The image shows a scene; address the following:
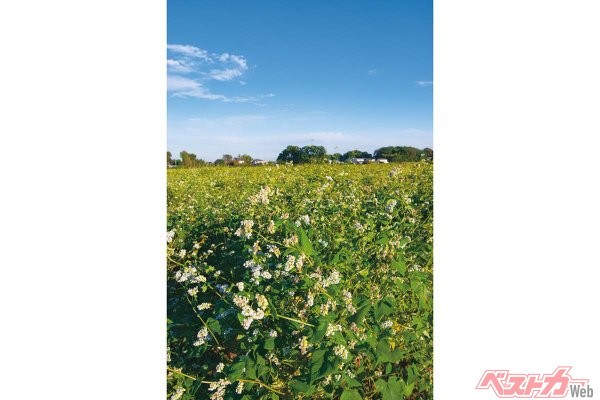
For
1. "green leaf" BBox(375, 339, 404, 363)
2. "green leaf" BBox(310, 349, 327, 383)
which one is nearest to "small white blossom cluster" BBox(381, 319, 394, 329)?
"green leaf" BBox(375, 339, 404, 363)

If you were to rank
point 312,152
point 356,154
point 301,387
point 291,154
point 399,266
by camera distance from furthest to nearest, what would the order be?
point 312,152 < point 291,154 < point 356,154 < point 399,266 < point 301,387

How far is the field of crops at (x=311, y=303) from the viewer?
1324 millimetres

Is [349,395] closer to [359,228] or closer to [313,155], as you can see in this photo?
[359,228]

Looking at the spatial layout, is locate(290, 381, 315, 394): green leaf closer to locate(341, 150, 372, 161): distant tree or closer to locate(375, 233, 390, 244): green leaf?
locate(375, 233, 390, 244): green leaf

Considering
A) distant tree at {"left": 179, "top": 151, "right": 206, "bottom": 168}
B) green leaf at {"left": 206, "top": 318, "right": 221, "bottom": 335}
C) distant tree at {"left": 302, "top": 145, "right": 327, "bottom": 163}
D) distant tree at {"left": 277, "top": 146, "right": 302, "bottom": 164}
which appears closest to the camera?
green leaf at {"left": 206, "top": 318, "right": 221, "bottom": 335}

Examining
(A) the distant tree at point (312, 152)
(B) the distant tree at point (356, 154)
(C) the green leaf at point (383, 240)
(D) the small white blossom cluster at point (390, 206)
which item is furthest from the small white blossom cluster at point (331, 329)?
(A) the distant tree at point (312, 152)

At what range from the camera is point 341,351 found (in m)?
1.21

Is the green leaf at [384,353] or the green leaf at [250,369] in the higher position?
the green leaf at [384,353]

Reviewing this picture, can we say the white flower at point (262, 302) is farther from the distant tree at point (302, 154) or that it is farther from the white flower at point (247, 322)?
the distant tree at point (302, 154)

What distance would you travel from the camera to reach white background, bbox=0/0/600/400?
1.36m
